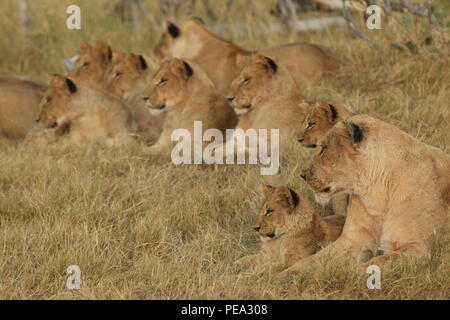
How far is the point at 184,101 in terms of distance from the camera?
749cm

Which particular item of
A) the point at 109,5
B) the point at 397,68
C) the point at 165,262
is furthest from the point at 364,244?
the point at 109,5

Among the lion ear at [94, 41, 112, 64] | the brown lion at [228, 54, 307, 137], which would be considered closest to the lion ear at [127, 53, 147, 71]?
the lion ear at [94, 41, 112, 64]

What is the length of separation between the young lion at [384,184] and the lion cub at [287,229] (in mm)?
212

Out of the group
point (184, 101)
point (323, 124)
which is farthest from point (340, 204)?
point (184, 101)

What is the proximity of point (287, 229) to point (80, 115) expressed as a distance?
3.02m

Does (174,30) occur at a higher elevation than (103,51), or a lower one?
higher

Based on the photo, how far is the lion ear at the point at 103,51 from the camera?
8539 mm

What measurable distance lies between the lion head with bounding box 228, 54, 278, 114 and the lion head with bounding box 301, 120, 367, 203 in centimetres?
209

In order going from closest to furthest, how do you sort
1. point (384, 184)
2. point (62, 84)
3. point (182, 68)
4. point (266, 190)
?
point (384, 184) < point (266, 190) < point (182, 68) < point (62, 84)

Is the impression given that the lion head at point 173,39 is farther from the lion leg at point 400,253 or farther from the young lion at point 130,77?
the lion leg at point 400,253

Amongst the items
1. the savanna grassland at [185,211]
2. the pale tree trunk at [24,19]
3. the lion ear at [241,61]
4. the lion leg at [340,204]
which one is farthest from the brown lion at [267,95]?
the pale tree trunk at [24,19]

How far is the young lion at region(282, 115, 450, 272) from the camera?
4.86 m

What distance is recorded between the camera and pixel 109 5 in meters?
13.3
